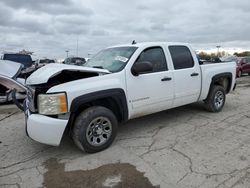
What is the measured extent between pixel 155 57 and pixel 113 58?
86 centimetres

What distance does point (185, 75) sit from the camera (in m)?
5.80

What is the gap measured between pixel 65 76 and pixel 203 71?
3.30 metres

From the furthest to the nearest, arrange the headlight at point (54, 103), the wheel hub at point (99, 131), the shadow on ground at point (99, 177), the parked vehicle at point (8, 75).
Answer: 1. the parked vehicle at point (8, 75)
2. the wheel hub at point (99, 131)
3. the headlight at point (54, 103)
4. the shadow on ground at point (99, 177)

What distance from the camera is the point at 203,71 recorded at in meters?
6.29

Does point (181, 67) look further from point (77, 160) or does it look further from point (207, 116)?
point (77, 160)

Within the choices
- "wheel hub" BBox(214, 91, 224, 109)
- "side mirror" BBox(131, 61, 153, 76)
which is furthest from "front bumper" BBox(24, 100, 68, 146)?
"wheel hub" BBox(214, 91, 224, 109)

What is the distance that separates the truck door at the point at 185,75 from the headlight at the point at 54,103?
2534 millimetres

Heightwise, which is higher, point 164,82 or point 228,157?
point 164,82

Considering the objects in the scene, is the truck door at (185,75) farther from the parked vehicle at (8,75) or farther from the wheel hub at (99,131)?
the parked vehicle at (8,75)

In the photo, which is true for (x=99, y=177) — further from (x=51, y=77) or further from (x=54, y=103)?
(x=51, y=77)

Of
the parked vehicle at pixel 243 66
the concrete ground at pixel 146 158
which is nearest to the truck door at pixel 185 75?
the concrete ground at pixel 146 158

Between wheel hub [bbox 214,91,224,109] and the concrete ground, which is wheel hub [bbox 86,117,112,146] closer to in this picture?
the concrete ground

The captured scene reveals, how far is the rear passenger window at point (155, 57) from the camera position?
527 centimetres

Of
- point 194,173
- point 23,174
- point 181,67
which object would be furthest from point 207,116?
Answer: point 23,174
